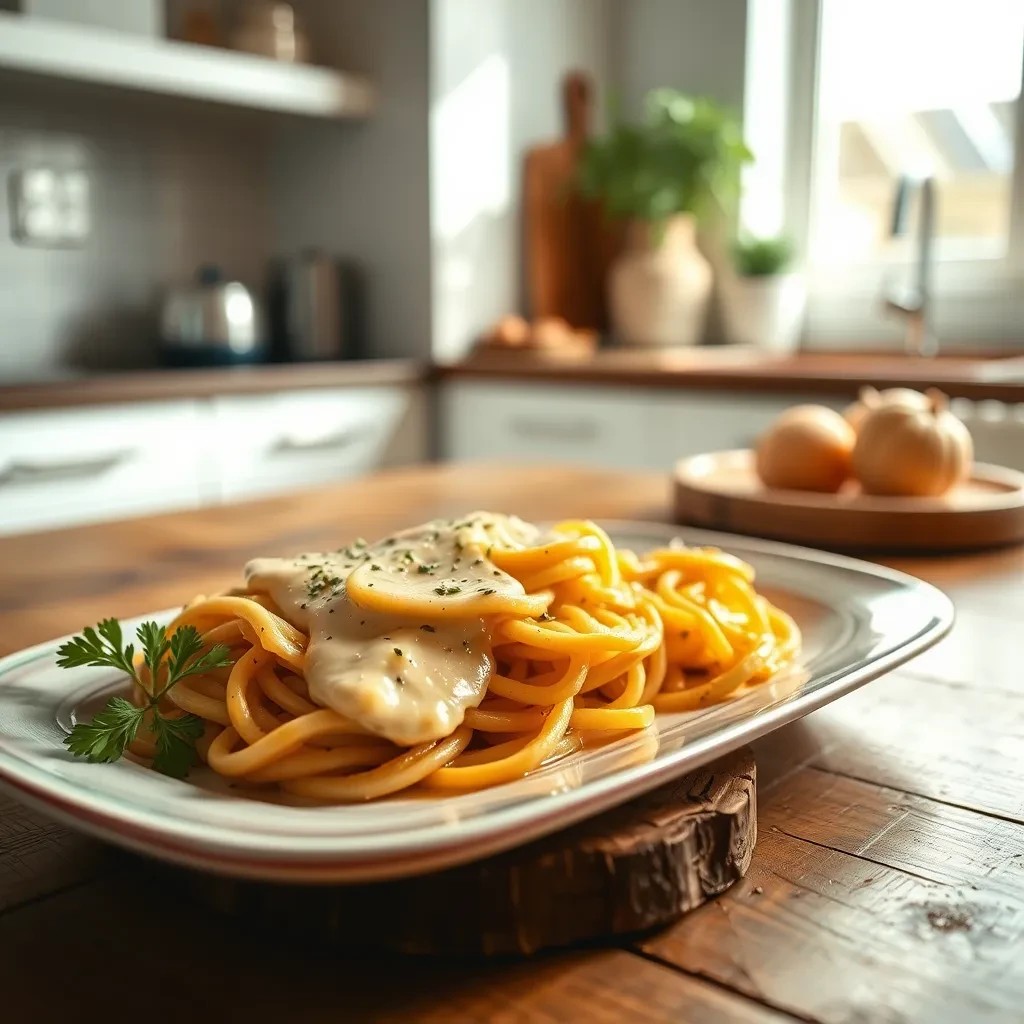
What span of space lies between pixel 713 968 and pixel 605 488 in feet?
3.62

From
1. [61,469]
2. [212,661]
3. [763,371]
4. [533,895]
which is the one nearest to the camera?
[533,895]

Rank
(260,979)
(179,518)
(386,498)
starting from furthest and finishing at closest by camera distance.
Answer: (386,498) < (179,518) < (260,979)

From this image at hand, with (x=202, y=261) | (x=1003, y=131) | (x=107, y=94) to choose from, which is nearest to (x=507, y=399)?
(x=202, y=261)

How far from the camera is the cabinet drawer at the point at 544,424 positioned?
9.04 ft

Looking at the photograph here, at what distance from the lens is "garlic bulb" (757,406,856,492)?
4.20 ft

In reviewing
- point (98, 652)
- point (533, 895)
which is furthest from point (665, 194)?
point (533, 895)

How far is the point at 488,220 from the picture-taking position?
10.8ft

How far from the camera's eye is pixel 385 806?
0.45 metres

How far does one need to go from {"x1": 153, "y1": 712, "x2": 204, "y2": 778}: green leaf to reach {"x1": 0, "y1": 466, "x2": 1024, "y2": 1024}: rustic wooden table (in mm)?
42

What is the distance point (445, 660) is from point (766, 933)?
0.57ft

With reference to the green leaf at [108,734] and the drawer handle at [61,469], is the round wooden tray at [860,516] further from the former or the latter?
the drawer handle at [61,469]

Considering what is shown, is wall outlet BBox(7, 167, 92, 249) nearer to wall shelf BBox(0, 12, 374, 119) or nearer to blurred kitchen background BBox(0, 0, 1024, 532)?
blurred kitchen background BBox(0, 0, 1024, 532)

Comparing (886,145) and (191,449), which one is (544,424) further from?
(886,145)

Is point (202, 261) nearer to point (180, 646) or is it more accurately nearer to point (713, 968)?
point (180, 646)
